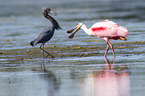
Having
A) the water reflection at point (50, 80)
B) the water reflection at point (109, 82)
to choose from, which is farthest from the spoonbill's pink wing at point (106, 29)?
the water reflection at point (50, 80)

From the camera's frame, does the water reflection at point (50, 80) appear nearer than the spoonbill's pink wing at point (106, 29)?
Yes

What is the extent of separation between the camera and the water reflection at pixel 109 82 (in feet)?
26.9

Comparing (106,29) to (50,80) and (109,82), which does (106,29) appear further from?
(109,82)

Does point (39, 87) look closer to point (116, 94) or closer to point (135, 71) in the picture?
point (116, 94)

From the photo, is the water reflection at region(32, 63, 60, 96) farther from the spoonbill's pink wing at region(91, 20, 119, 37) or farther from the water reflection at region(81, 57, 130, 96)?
the spoonbill's pink wing at region(91, 20, 119, 37)

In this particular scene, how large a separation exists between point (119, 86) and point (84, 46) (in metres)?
7.29

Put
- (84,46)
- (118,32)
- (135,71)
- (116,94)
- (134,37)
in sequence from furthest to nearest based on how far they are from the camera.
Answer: (134,37)
(84,46)
(118,32)
(135,71)
(116,94)

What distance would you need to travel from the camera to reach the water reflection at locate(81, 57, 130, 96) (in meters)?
8.19

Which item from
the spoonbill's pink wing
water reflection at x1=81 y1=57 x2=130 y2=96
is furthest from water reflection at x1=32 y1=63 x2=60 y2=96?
the spoonbill's pink wing

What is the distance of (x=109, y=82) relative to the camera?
354 inches

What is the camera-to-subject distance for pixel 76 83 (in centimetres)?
924

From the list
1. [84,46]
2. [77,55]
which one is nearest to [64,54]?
[77,55]

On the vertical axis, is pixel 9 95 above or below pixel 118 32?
below

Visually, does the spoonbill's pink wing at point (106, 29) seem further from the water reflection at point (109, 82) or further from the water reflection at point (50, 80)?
the water reflection at point (50, 80)
